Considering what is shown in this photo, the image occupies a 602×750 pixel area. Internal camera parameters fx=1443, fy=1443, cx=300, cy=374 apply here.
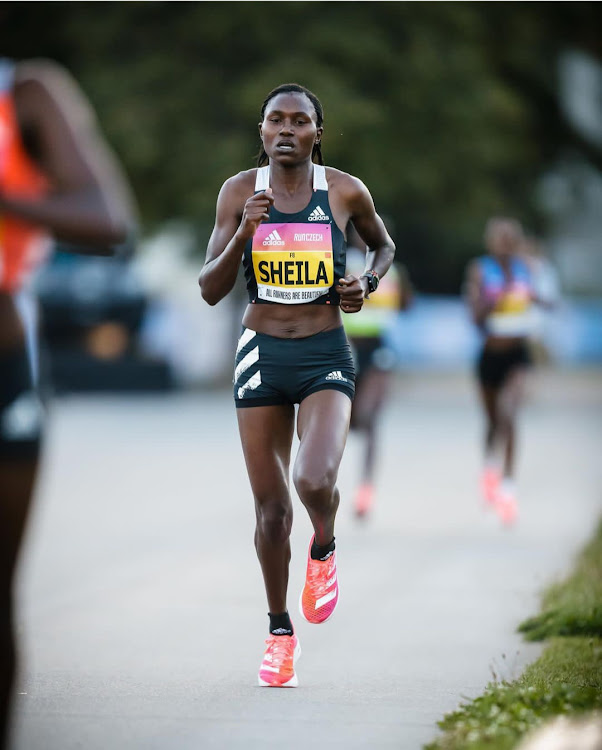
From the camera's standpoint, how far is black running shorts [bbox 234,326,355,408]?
219 inches

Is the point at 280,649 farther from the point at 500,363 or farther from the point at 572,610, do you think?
the point at 500,363

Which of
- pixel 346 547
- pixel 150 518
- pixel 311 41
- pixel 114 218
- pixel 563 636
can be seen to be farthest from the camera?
pixel 311 41

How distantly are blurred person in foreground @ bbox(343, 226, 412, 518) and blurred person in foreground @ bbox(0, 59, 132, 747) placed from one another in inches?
287

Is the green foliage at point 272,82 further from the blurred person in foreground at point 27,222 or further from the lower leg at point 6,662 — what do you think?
the lower leg at point 6,662

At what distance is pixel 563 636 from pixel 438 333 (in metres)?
28.9

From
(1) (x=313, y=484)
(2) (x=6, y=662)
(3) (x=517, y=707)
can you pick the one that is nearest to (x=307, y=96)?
(1) (x=313, y=484)

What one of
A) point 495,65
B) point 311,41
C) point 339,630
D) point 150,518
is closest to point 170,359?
point 311,41

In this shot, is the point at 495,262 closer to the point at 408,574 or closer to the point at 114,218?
the point at 408,574

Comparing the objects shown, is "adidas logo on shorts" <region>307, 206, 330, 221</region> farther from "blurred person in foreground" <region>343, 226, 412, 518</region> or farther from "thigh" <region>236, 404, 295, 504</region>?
"blurred person in foreground" <region>343, 226, 412, 518</region>

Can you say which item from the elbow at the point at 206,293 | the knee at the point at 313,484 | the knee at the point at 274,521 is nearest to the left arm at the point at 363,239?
the elbow at the point at 206,293

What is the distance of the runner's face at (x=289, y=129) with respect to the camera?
5352 mm

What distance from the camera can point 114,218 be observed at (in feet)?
12.1

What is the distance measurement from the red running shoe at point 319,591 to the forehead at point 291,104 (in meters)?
1.65

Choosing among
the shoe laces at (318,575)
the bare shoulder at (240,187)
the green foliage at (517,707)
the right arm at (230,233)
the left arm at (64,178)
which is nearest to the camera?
the left arm at (64,178)
